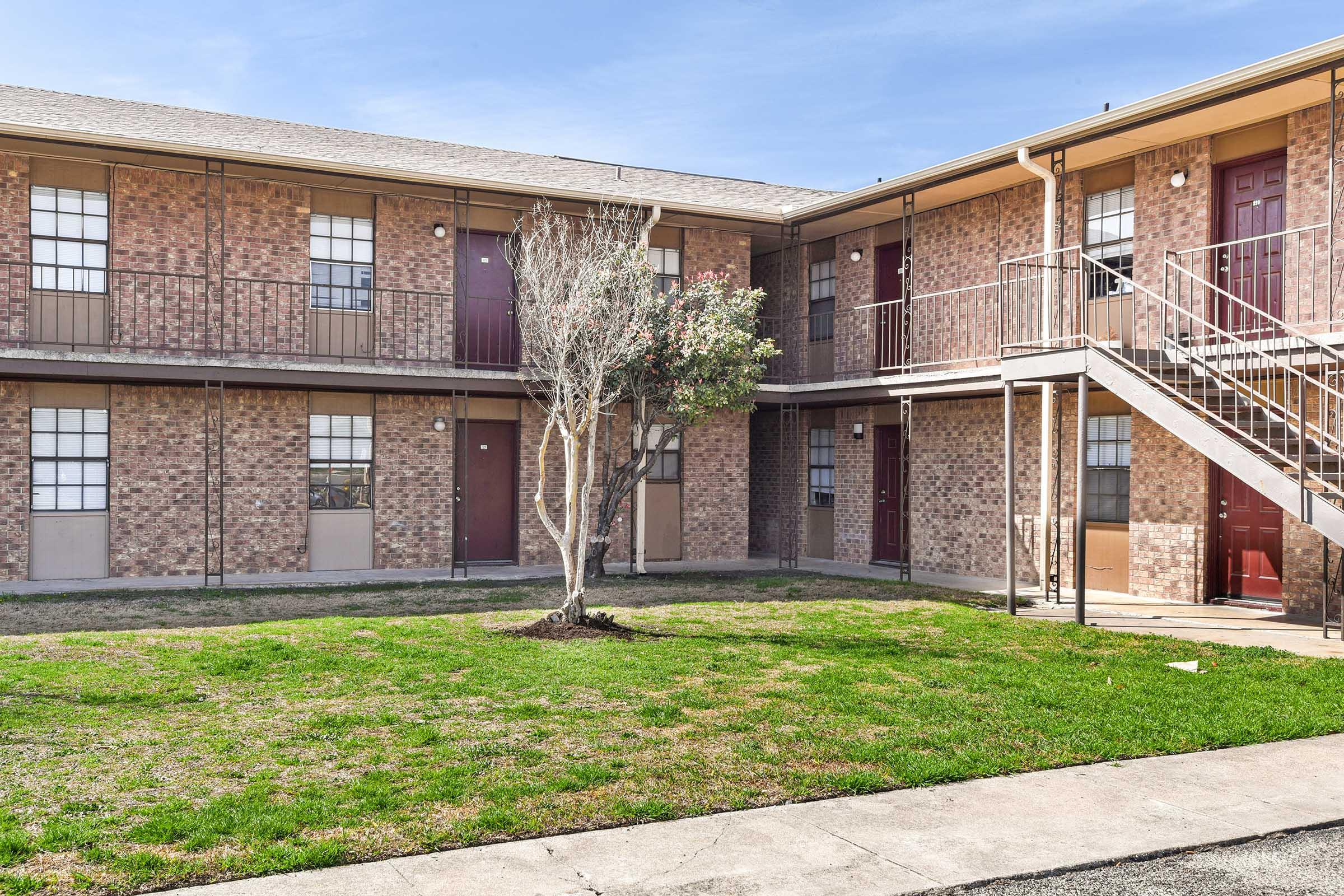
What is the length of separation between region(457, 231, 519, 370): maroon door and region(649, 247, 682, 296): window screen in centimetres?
225

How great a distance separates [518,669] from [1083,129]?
829 centimetres

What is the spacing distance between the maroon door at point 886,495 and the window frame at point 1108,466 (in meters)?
3.39

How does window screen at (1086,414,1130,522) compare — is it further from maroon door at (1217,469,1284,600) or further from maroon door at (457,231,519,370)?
maroon door at (457,231,519,370)

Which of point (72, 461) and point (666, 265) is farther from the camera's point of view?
point (666, 265)

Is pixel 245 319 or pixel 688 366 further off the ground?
pixel 245 319

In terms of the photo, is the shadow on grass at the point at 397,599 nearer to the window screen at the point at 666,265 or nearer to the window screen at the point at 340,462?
the window screen at the point at 340,462

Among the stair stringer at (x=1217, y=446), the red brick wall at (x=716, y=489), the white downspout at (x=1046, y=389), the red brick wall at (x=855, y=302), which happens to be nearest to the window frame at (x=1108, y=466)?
the white downspout at (x=1046, y=389)

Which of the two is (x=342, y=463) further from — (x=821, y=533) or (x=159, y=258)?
(x=821, y=533)

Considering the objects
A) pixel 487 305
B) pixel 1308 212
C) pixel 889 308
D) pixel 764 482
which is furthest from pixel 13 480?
pixel 1308 212

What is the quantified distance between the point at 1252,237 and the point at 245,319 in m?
12.0

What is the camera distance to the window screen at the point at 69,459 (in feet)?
45.6

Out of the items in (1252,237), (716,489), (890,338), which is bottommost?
(716,489)

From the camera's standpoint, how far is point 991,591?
45.3 ft

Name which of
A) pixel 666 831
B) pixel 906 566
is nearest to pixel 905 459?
pixel 906 566
